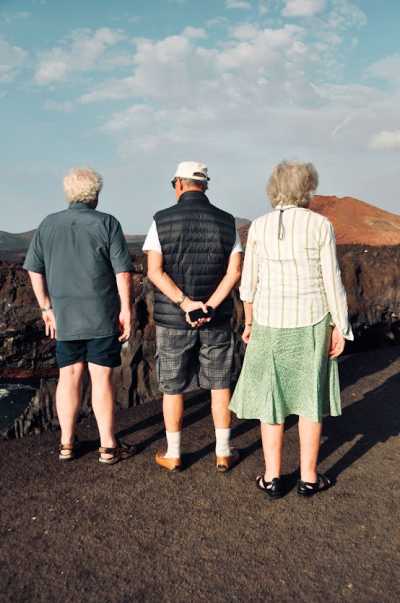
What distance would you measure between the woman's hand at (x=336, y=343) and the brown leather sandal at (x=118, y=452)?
1618mm

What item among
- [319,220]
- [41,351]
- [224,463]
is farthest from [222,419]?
[41,351]

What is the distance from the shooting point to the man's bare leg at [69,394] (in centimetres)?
375

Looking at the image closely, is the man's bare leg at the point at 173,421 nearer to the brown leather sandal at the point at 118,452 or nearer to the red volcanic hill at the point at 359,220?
the brown leather sandal at the point at 118,452

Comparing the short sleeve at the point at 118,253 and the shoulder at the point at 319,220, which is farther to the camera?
the short sleeve at the point at 118,253

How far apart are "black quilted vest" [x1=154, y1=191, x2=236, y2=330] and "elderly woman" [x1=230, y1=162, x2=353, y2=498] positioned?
292 mm

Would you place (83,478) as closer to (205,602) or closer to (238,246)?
(205,602)

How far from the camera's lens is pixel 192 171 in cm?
351

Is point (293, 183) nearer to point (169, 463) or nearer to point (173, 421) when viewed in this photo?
point (173, 421)

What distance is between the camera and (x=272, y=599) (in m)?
2.41

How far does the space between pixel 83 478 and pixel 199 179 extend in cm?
209

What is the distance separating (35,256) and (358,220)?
957 centimetres

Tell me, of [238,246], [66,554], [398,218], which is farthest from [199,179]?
[398,218]

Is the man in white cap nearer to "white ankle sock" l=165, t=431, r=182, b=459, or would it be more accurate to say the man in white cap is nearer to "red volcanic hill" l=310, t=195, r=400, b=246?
"white ankle sock" l=165, t=431, r=182, b=459

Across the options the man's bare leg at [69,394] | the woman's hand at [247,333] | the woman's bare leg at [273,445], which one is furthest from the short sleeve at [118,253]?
the woman's bare leg at [273,445]
